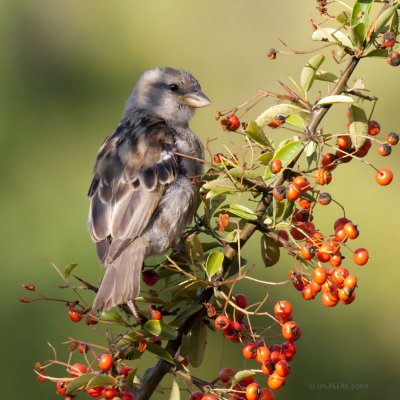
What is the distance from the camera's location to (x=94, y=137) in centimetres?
634

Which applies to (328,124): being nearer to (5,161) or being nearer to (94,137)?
(94,137)

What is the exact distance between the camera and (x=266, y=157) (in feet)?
7.61

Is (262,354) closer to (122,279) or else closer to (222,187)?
(222,187)

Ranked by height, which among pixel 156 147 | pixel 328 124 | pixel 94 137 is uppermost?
pixel 156 147

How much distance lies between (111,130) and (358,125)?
408 cm

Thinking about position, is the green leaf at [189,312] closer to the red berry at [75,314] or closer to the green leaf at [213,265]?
the green leaf at [213,265]

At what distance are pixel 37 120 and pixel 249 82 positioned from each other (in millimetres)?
1440

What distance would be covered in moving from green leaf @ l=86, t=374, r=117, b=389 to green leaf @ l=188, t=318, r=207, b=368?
0.22m

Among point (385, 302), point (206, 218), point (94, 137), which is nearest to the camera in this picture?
point (206, 218)

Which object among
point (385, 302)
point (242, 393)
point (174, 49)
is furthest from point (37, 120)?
point (242, 393)

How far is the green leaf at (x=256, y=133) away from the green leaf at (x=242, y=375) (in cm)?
55

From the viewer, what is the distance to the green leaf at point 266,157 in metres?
2.31

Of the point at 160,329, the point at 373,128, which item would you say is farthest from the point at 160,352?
the point at 373,128

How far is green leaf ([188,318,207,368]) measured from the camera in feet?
7.54
